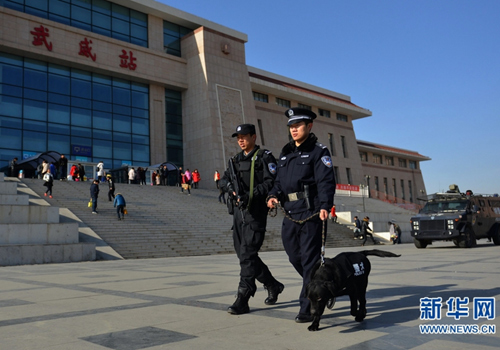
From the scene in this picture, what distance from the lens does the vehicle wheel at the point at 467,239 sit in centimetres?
1642

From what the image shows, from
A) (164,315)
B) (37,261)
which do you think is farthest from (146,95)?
(164,315)

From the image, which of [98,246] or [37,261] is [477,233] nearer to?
[98,246]

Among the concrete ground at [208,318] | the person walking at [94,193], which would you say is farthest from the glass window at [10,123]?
the concrete ground at [208,318]

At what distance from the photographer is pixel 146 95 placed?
3856cm

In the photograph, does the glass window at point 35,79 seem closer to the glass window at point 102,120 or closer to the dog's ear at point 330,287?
the glass window at point 102,120

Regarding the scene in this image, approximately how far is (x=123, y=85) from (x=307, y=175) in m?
34.9

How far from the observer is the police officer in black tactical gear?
5.11 metres

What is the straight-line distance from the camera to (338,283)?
163 inches

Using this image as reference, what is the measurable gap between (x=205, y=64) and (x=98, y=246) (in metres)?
25.6

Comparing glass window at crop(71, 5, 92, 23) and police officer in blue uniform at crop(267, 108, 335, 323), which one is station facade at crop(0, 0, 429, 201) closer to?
glass window at crop(71, 5, 92, 23)

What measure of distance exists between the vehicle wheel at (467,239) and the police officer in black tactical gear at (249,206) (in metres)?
13.0

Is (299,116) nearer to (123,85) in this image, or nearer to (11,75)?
(11,75)

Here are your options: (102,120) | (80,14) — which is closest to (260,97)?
(102,120)

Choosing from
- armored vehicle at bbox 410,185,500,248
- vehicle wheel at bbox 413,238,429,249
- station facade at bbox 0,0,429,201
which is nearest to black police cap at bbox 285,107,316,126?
armored vehicle at bbox 410,185,500,248
